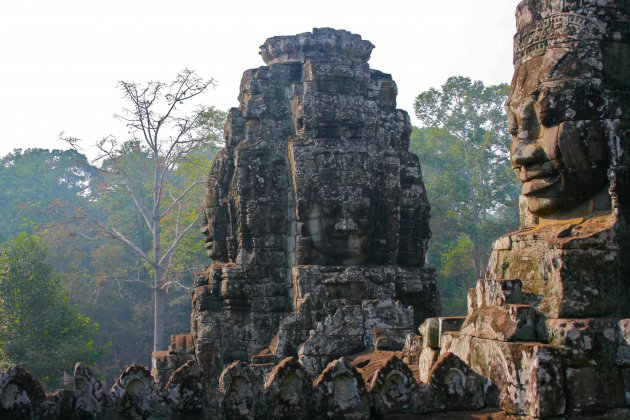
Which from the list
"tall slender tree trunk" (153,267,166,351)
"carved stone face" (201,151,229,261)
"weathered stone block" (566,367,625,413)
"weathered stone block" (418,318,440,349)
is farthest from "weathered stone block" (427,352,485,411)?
"tall slender tree trunk" (153,267,166,351)

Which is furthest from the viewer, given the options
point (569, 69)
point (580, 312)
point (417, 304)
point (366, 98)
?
point (366, 98)

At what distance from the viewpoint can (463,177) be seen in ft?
112

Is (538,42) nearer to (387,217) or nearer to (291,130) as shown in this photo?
(387,217)

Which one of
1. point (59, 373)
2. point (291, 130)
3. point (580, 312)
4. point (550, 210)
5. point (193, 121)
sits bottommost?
point (59, 373)

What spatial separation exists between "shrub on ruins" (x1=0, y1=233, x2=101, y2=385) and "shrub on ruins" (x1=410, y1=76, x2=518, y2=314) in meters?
14.5

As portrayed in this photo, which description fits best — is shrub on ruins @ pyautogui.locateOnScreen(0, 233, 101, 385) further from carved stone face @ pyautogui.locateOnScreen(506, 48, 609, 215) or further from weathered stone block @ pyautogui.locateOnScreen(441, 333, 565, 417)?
carved stone face @ pyautogui.locateOnScreen(506, 48, 609, 215)

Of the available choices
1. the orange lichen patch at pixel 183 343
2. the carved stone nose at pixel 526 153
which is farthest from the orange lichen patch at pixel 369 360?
the orange lichen patch at pixel 183 343

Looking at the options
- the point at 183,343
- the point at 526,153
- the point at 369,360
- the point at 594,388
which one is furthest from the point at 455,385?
the point at 183,343

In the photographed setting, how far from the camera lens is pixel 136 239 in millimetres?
35562

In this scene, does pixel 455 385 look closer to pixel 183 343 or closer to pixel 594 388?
pixel 594 388

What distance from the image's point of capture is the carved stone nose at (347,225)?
1189 centimetres

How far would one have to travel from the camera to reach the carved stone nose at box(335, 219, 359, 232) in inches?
468

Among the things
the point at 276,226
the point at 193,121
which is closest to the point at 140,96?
the point at 193,121

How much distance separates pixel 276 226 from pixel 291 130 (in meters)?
1.91
